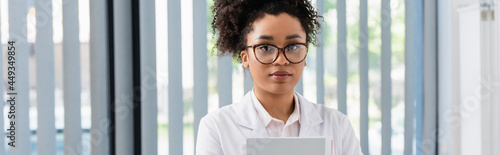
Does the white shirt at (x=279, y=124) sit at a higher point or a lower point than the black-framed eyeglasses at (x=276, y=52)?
lower

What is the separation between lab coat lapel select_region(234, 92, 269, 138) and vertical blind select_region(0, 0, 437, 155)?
560 millimetres

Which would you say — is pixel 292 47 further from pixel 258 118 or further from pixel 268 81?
pixel 258 118

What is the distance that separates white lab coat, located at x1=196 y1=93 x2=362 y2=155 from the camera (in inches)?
44.3

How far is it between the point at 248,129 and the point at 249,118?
0.03 metres

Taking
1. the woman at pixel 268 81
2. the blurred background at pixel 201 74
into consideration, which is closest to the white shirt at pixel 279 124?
the woman at pixel 268 81

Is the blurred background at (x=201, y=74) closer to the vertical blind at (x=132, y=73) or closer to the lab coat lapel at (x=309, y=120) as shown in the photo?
the vertical blind at (x=132, y=73)

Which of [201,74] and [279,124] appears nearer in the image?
[279,124]

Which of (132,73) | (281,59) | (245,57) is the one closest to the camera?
(281,59)

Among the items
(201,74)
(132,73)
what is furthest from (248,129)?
(132,73)

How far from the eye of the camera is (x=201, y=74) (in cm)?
174

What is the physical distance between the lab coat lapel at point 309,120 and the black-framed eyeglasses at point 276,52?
16cm

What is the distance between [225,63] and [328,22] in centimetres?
49

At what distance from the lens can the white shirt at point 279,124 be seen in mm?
1138

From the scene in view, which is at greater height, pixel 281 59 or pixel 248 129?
pixel 281 59
